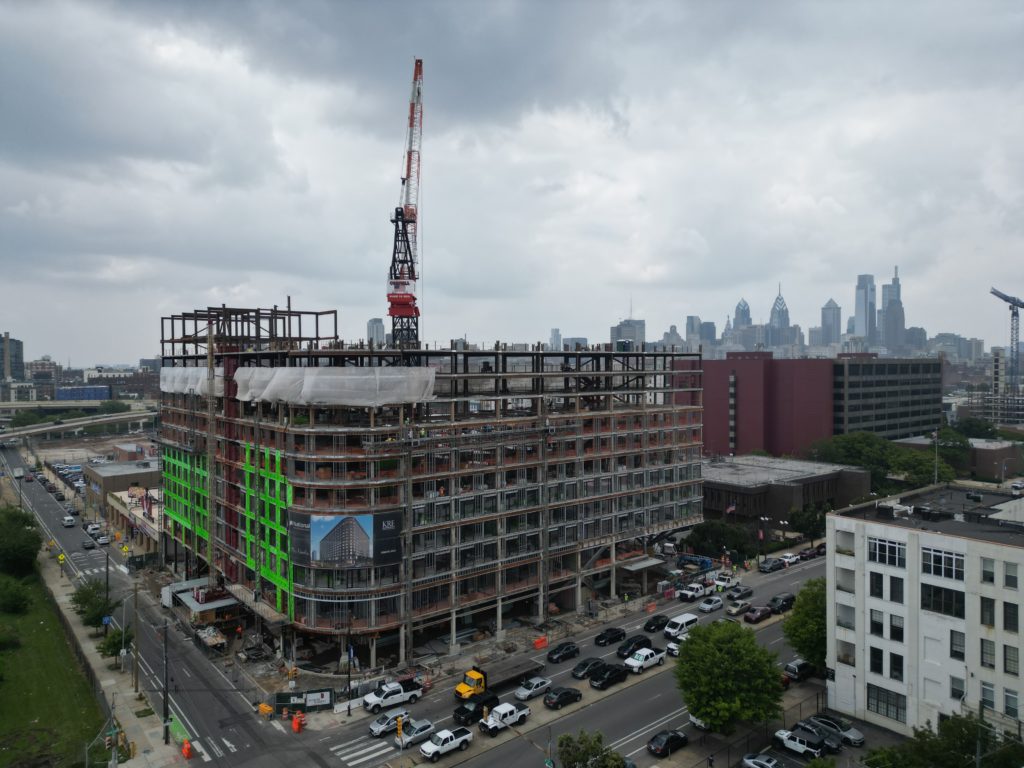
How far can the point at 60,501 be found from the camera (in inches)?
5846

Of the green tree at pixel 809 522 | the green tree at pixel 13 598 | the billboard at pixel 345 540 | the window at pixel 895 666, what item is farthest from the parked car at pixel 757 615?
the green tree at pixel 13 598

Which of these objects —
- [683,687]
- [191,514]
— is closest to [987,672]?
[683,687]

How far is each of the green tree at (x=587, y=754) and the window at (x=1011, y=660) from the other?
25529 millimetres

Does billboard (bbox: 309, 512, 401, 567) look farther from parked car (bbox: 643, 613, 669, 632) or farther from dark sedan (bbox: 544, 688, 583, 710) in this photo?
parked car (bbox: 643, 613, 669, 632)

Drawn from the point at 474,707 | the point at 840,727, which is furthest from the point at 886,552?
the point at 474,707

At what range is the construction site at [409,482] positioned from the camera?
61.4 m

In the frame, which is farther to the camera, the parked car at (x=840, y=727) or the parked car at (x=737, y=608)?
the parked car at (x=737, y=608)

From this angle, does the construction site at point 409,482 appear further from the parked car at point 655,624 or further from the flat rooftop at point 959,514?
the flat rooftop at point 959,514

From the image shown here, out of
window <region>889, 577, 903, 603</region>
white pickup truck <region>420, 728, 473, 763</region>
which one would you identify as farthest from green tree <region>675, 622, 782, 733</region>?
white pickup truck <region>420, 728, 473, 763</region>

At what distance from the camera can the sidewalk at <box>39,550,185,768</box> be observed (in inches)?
1984

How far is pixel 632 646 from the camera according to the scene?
65625 millimetres

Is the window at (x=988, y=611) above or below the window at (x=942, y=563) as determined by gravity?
below

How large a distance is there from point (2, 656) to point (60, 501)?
9591 centimetres

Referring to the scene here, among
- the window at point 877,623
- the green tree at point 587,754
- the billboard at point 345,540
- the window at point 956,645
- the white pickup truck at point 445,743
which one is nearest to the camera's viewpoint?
the green tree at point 587,754
